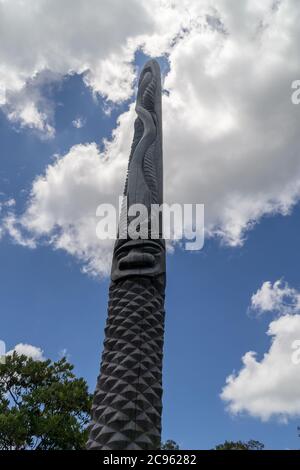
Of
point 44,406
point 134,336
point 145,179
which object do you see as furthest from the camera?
point 44,406

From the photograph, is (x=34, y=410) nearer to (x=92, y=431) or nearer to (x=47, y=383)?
(x=47, y=383)

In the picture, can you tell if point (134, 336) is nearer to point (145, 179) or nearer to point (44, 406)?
point (145, 179)

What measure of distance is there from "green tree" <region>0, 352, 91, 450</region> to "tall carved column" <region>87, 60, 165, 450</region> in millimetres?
8171

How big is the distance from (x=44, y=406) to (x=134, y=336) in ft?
31.1

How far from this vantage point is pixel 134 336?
7.73m

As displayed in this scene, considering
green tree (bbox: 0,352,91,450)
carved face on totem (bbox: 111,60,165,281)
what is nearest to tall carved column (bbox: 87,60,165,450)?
carved face on totem (bbox: 111,60,165,281)

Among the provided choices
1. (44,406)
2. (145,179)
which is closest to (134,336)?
(145,179)

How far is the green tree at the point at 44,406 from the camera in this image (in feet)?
47.5

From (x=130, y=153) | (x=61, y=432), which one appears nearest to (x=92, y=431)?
(x=130, y=153)

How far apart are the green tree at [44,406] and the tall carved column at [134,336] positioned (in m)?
8.17

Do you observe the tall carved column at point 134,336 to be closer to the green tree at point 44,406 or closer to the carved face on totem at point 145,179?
the carved face on totem at point 145,179

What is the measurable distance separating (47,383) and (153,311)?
1013 cm

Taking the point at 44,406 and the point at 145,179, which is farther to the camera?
the point at 44,406

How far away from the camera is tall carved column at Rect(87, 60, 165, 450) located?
6.78 metres
